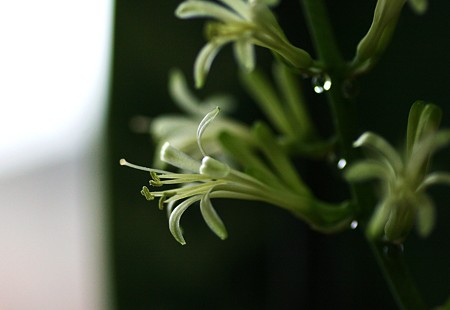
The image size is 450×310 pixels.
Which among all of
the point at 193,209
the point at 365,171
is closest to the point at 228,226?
the point at 193,209

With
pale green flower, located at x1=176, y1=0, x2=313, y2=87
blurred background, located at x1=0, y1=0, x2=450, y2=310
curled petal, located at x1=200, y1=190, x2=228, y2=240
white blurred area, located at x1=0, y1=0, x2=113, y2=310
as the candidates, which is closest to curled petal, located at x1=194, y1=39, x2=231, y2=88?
pale green flower, located at x1=176, y1=0, x2=313, y2=87

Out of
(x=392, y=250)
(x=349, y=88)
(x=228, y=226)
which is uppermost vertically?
(x=349, y=88)

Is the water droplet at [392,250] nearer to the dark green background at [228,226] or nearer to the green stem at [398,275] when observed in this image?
the green stem at [398,275]

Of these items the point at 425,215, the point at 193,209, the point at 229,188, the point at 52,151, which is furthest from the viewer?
the point at 52,151

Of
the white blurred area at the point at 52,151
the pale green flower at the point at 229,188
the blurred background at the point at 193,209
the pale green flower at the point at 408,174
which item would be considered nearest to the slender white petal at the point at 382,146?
the pale green flower at the point at 408,174

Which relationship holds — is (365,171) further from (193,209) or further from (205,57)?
(193,209)
